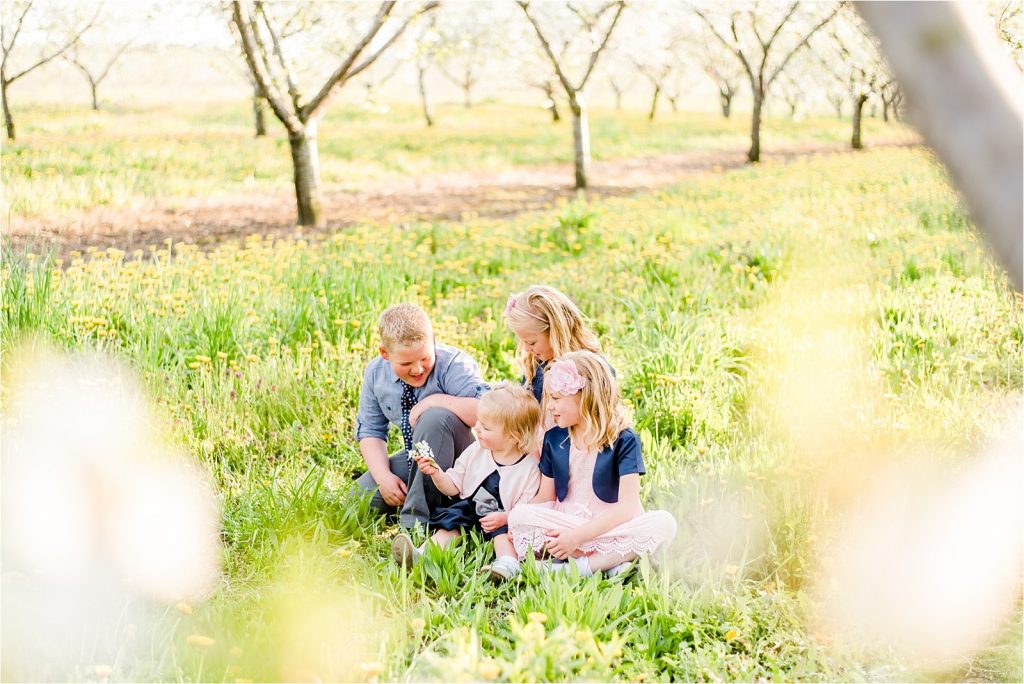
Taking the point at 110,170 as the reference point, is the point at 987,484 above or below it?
below

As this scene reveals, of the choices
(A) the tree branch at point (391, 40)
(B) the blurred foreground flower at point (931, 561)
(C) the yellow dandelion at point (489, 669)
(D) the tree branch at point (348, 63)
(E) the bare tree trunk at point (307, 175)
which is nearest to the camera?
(C) the yellow dandelion at point (489, 669)

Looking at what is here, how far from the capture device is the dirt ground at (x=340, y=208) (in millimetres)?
9180

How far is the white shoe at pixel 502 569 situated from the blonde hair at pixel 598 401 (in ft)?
1.77

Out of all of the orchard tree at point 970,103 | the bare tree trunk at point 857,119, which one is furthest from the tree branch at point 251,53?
the bare tree trunk at point 857,119

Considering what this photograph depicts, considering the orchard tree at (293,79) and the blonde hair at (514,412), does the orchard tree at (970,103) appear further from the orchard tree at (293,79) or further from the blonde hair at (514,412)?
the orchard tree at (293,79)

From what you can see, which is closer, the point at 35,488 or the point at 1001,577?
the point at 1001,577

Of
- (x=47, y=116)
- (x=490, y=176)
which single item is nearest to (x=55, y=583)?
(x=490, y=176)

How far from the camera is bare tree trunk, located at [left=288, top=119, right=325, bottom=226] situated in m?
10.1

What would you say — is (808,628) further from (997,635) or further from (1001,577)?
(1001,577)

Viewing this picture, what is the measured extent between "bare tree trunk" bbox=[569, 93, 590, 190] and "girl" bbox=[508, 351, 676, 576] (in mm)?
12275

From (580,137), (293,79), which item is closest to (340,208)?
(293,79)

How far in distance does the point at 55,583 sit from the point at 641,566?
207cm

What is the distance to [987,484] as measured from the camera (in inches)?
132

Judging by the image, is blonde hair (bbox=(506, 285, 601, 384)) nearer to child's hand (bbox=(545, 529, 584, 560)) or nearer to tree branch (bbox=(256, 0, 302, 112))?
child's hand (bbox=(545, 529, 584, 560))
